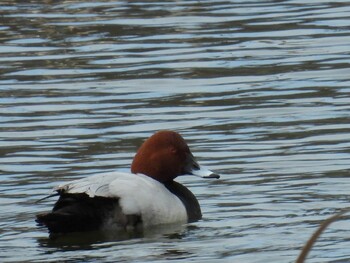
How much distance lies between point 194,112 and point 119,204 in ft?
14.3

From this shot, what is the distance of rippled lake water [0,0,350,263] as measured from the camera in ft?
30.1

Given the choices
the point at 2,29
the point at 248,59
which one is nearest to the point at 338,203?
the point at 248,59

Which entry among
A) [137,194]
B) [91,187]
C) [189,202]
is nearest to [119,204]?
[137,194]

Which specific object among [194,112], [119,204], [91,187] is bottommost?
[194,112]

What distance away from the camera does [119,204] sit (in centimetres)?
946

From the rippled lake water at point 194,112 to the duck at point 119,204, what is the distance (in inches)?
5.5

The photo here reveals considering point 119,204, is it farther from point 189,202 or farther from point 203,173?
point 203,173

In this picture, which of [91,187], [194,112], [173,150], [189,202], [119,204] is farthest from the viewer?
[194,112]

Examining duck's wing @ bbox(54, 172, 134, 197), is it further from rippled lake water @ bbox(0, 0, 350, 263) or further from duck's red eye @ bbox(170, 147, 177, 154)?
duck's red eye @ bbox(170, 147, 177, 154)

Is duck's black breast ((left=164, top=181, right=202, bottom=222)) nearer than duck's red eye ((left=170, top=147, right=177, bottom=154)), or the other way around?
duck's black breast ((left=164, top=181, right=202, bottom=222))

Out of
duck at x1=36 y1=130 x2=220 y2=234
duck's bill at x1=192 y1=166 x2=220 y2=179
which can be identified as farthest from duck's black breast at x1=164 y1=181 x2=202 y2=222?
duck's bill at x1=192 y1=166 x2=220 y2=179

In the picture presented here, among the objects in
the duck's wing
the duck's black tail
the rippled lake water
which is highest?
the duck's wing

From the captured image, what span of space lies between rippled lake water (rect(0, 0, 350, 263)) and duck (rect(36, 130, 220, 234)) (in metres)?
0.14

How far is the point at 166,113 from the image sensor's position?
1368cm
